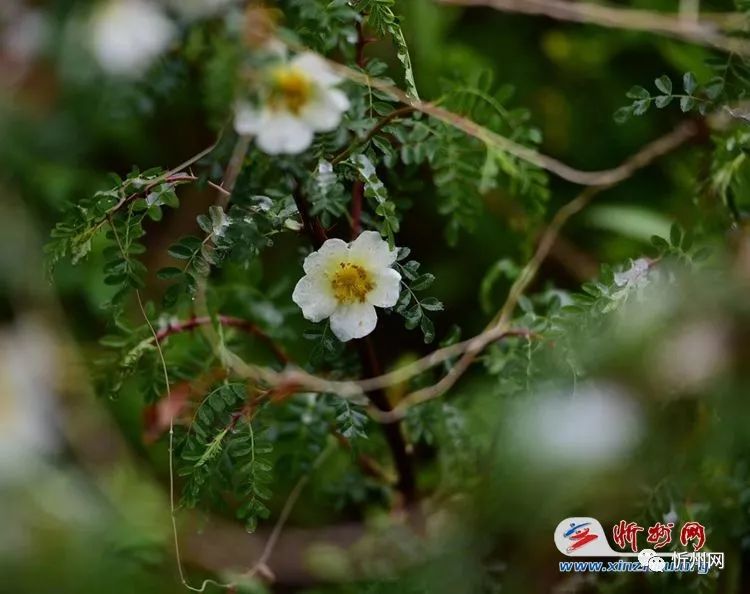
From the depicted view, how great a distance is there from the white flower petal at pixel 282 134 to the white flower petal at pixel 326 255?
0.11 m

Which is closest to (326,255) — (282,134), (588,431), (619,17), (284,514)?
(282,134)

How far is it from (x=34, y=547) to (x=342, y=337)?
26cm

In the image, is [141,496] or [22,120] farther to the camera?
[22,120]

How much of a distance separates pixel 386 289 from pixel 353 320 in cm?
4

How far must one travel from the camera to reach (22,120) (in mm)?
1465

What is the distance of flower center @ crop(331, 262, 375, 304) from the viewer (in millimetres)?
686

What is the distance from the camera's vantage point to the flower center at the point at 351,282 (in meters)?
0.69

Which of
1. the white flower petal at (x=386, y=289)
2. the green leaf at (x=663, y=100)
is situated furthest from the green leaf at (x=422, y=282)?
the green leaf at (x=663, y=100)

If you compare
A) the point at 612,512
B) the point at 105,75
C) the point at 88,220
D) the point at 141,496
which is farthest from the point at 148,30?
the point at 612,512

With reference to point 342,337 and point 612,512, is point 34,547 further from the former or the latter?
point 612,512

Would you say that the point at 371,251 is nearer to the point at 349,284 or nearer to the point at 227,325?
the point at 349,284

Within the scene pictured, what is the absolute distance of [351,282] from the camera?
27.1 inches

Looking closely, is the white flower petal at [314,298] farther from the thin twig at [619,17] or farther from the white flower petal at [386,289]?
the thin twig at [619,17]

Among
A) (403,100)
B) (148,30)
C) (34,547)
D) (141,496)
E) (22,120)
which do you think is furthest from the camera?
(22,120)
